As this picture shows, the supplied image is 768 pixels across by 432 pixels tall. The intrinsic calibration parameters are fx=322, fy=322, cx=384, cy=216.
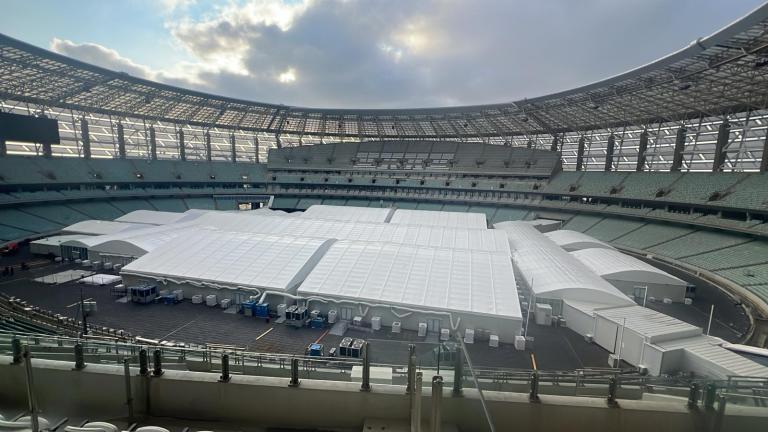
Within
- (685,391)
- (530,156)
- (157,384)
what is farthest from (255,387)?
(530,156)

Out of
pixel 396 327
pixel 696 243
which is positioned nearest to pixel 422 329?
pixel 396 327

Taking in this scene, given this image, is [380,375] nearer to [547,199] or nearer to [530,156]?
[547,199]

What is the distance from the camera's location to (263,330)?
15344 mm

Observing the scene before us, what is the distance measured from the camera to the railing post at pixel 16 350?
4.64 metres

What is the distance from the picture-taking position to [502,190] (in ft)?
145

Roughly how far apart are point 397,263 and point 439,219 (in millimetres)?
16576

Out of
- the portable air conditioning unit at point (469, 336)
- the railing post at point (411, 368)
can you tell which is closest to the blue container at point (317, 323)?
the portable air conditioning unit at point (469, 336)

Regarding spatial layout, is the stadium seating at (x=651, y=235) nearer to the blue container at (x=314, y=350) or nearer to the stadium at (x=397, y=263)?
the stadium at (x=397, y=263)

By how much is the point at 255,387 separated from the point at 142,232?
27851mm

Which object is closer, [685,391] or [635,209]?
[685,391]

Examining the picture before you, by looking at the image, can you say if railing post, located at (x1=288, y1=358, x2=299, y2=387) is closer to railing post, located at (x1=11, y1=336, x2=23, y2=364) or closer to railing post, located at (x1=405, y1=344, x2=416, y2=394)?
railing post, located at (x1=405, y1=344, x2=416, y2=394)

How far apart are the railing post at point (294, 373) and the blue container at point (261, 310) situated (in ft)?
42.4

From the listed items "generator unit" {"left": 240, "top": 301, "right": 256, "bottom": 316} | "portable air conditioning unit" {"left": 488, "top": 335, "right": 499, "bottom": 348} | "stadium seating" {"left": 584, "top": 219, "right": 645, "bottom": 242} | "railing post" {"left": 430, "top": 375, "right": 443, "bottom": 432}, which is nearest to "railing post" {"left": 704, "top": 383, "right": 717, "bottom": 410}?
"railing post" {"left": 430, "top": 375, "right": 443, "bottom": 432}

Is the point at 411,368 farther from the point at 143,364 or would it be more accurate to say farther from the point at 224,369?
the point at 143,364
